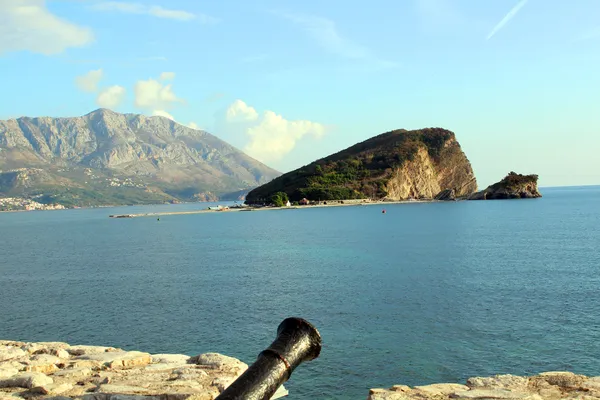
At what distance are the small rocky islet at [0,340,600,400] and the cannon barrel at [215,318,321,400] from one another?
3.83 metres

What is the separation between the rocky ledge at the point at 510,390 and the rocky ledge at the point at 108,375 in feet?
8.87

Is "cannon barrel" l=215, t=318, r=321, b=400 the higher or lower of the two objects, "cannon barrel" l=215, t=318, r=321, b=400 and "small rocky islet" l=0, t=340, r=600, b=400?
the higher

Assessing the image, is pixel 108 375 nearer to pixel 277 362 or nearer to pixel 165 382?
pixel 165 382

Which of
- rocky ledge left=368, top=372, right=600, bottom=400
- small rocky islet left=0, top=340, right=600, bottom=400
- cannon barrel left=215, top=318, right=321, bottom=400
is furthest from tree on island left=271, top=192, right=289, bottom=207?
cannon barrel left=215, top=318, right=321, bottom=400

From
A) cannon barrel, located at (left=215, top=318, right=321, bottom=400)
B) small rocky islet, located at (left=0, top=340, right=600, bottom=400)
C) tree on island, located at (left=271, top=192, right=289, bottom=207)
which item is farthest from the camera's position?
tree on island, located at (left=271, top=192, right=289, bottom=207)

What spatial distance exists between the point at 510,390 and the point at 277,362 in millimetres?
6496

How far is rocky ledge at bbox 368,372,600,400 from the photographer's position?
34.4 feet

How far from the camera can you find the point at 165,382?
1134 centimetres

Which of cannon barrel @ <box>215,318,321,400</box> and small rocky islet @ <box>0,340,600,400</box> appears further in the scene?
small rocky islet @ <box>0,340,600,400</box>

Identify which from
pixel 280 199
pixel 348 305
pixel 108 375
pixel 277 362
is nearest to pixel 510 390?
pixel 277 362

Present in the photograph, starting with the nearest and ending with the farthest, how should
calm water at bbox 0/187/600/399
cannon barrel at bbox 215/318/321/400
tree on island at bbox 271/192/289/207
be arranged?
cannon barrel at bbox 215/318/321/400
calm water at bbox 0/187/600/399
tree on island at bbox 271/192/289/207

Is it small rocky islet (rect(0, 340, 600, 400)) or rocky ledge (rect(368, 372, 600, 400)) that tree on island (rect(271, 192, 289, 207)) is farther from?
rocky ledge (rect(368, 372, 600, 400))

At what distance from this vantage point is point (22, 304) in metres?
32.2

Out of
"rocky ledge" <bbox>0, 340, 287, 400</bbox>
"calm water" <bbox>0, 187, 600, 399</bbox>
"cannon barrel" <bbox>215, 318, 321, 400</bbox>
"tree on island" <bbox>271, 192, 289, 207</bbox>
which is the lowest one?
"calm water" <bbox>0, 187, 600, 399</bbox>
